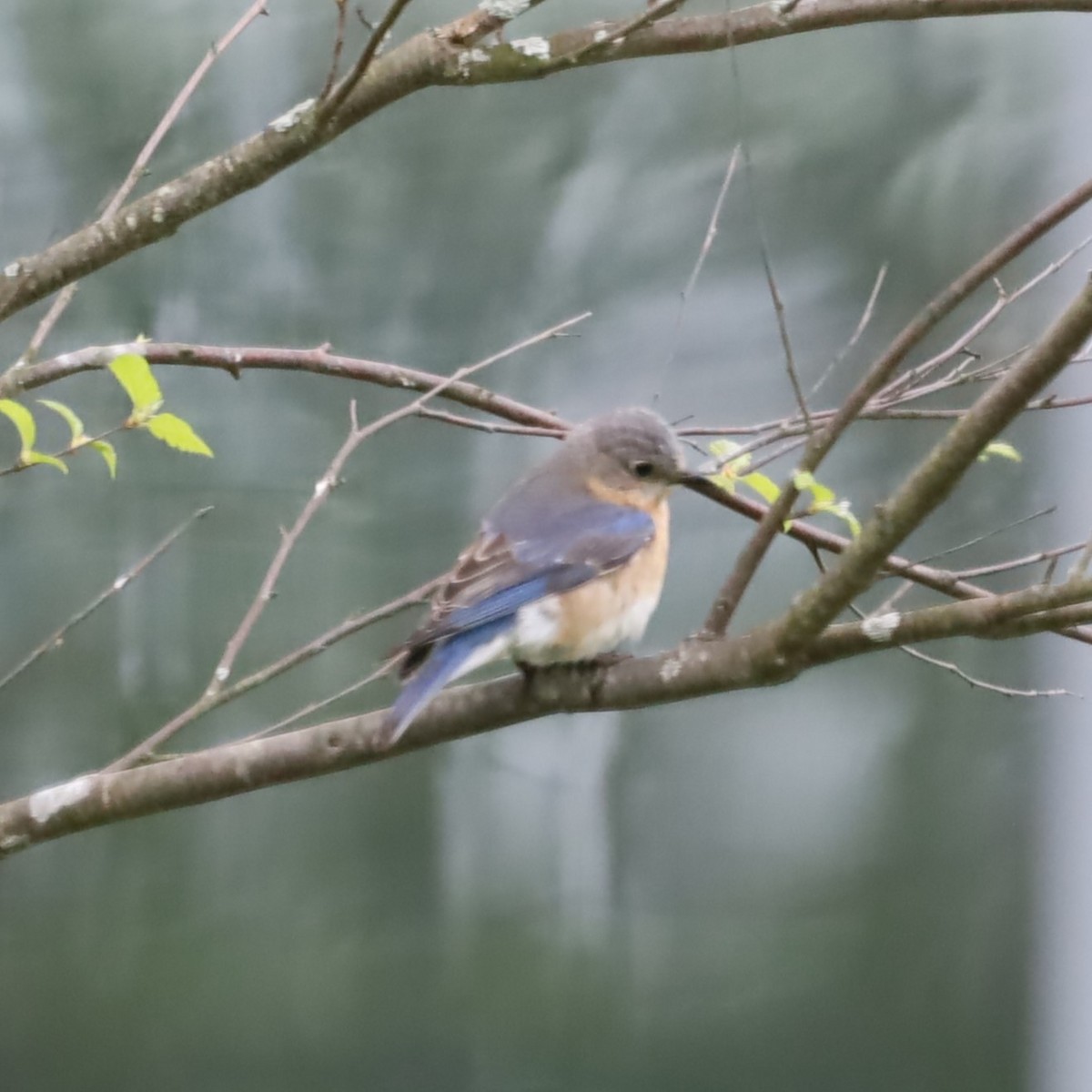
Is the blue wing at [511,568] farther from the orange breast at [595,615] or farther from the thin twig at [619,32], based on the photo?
the thin twig at [619,32]

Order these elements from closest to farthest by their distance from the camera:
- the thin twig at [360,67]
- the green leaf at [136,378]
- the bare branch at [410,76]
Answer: the thin twig at [360,67] → the bare branch at [410,76] → the green leaf at [136,378]

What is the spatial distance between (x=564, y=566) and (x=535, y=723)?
3.32 feet

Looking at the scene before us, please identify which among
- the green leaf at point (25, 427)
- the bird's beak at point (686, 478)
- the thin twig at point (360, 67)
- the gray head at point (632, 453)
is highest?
the thin twig at point (360, 67)

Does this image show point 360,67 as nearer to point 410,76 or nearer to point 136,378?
point 410,76

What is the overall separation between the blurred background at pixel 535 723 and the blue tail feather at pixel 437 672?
1.06 m

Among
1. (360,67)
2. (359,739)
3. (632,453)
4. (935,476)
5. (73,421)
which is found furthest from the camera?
(632,453)

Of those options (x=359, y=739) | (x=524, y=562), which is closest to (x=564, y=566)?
(x=524, y=562)

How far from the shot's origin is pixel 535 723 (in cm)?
244

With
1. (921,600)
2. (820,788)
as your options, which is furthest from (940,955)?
(921,600)

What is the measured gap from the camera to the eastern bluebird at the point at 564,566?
1354mm

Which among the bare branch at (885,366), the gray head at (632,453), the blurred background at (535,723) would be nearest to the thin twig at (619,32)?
the bare branch at (885,366)

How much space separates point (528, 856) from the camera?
2479 millimetres

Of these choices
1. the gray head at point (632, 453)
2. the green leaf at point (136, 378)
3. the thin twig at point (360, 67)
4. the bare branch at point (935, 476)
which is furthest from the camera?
the gray head at point (632, 453)

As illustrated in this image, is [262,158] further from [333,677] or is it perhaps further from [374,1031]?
[374,1031]
